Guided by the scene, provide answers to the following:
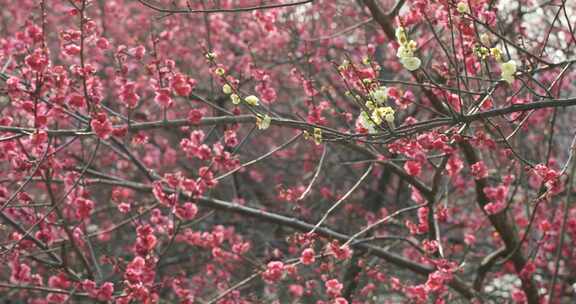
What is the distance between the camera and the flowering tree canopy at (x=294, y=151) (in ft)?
13.3

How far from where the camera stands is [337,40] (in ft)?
29.8

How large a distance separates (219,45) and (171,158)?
1792mm

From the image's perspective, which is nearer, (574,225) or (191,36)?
(574,225)

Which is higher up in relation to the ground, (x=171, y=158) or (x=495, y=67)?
(x=495, y=67)

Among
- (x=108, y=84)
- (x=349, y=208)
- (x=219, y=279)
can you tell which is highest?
(x=108, y=84)

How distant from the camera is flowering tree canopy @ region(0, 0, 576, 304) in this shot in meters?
4.06

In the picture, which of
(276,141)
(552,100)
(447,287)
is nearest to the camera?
(552,100)

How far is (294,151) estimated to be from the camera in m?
10.4

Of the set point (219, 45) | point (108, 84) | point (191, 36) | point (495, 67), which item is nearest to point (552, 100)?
point (495, 67)

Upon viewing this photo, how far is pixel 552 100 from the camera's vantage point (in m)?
3.48

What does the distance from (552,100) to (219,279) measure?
442 cm

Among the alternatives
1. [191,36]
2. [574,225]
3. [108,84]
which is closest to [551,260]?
[574,225]

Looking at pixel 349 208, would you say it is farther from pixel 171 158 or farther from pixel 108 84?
pixel 108 84

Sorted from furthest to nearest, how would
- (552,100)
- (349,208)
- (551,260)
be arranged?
(349,208)
(551,260)
(552,100)
